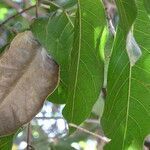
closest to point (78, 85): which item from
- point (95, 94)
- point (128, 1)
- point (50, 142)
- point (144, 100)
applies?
point (95, 94)

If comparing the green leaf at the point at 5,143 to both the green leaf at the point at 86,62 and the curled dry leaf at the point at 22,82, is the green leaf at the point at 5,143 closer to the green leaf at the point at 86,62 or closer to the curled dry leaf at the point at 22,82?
the green leaf at the point at 86,62

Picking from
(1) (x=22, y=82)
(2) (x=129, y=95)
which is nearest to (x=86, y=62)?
(2) (x=129, y=95)

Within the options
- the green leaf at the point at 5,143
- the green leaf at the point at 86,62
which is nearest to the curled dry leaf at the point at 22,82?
the green leaf at the point at 86,62

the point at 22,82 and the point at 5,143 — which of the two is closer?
the point at 22,82

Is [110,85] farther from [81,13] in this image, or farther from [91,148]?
[91,148]

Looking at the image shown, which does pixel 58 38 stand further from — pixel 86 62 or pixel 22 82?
pixel 22 82

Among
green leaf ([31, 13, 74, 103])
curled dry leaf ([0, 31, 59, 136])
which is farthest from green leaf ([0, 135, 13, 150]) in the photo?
curled dry leaf ([0, 31, 59, 136])

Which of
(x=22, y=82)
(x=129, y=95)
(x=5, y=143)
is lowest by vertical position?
(x=5, y=143)
